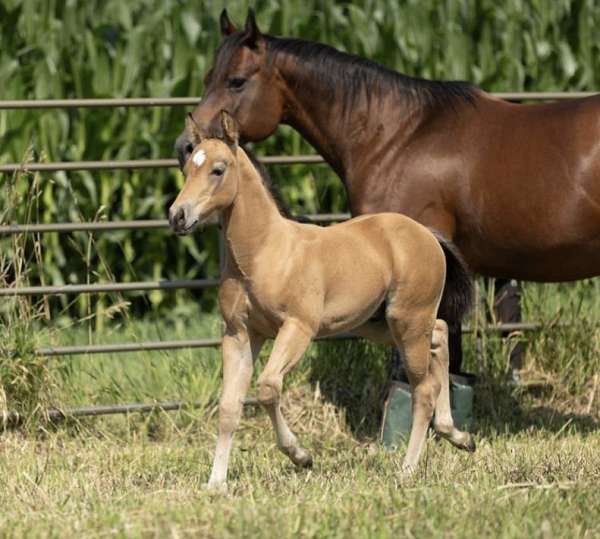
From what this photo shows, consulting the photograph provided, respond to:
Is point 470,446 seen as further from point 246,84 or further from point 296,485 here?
point 246,84

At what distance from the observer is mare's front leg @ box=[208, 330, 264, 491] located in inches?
213

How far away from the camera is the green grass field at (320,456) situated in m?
4.47

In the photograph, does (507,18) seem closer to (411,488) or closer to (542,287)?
(542,287)

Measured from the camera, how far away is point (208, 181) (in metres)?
5.25

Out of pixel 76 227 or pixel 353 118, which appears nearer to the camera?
pixel 353 118

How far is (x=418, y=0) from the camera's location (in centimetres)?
991

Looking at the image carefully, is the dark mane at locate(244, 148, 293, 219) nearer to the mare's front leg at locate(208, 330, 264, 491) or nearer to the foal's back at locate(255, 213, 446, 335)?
the foal's back at locate(255, 213, 446, 335)

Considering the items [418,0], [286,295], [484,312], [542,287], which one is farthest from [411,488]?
[418,0]

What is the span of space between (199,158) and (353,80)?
1.76m

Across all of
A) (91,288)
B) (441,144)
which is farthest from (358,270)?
(91,288)

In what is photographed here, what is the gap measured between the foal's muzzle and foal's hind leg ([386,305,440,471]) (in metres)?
1.14

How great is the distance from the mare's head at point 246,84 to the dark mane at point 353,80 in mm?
88

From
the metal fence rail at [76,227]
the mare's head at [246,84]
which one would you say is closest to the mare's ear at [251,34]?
the mare's head at [246,84]

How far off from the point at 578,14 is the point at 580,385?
3765 mm
